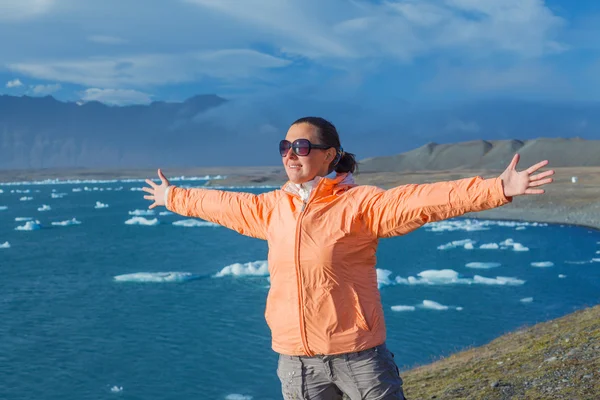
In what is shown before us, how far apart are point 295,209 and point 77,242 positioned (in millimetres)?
32570

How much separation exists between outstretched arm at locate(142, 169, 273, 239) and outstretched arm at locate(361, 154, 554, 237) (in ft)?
1.96

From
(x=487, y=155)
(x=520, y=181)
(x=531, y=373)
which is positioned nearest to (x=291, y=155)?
(x=520, y=181)

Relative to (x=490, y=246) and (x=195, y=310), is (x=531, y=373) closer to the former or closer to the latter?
(x=195, y=310)

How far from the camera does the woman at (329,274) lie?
274 cm

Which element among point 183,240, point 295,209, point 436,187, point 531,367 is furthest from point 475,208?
point 183,240

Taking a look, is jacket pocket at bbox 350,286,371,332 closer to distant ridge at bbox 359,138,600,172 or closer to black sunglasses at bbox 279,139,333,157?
black sunglasses at bbox 279,139,333,157

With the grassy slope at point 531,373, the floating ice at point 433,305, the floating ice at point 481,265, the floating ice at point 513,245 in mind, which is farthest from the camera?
the floating ice at point 513,245

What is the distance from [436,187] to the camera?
258 cm

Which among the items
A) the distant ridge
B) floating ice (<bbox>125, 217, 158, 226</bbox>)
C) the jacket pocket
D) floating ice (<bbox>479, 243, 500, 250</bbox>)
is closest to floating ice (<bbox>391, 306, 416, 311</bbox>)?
floating ice (<bbox>479, 243, 500, 250</bbox>)

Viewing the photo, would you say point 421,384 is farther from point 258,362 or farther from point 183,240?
point 183,240

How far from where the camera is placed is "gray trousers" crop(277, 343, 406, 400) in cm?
275

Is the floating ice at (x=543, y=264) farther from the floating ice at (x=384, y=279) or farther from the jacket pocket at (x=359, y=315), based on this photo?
the jacket pocket at (x=359, y=315)

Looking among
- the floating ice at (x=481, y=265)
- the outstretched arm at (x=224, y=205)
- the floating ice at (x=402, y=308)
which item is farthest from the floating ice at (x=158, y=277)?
the outstretched arm at (x=224, y=205)

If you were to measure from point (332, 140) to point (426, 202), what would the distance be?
0.62m
